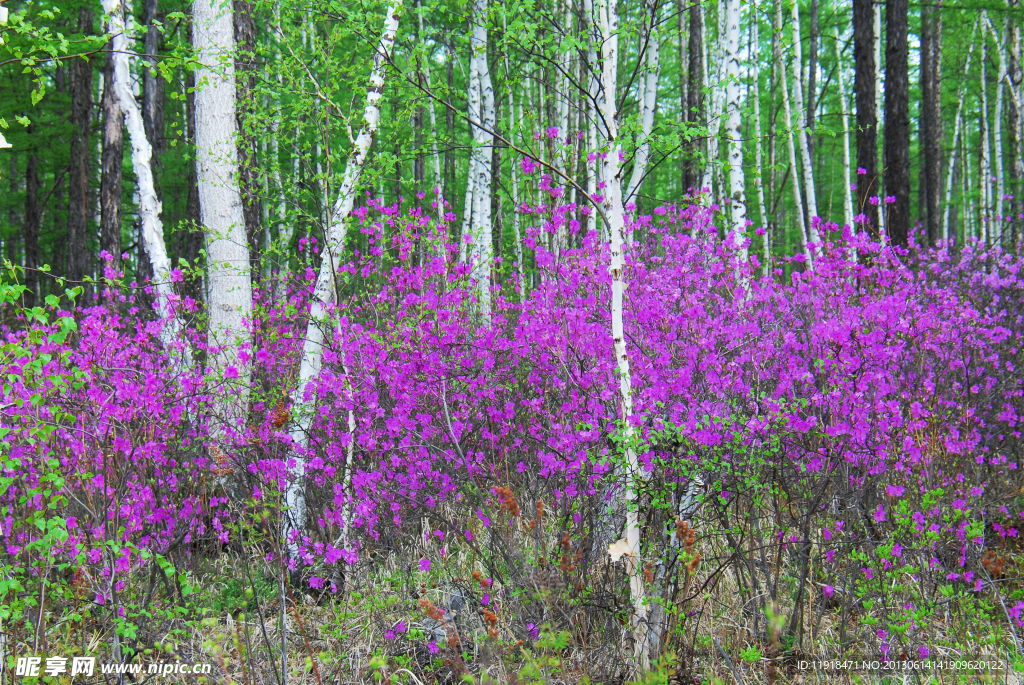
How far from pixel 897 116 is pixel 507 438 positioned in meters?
6.08

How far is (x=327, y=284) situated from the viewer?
4.35m

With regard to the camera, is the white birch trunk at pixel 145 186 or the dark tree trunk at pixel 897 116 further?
the dark tree trunk at pixel 897 116

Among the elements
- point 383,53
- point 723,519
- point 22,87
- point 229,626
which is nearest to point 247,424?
point 229,626

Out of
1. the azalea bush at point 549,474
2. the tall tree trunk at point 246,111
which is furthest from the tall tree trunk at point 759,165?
the tall tree trunk at point 246,111

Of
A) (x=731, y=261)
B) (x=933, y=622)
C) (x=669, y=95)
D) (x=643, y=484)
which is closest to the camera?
(x=643, y=484)

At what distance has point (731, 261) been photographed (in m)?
4.83

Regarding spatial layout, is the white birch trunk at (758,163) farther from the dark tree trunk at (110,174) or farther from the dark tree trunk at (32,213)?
the dark tree trunk at (32,213)

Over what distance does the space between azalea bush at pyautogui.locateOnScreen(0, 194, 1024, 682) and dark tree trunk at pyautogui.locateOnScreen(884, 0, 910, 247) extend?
2.54m

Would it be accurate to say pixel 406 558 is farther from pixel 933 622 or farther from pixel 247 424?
pixel 933 622

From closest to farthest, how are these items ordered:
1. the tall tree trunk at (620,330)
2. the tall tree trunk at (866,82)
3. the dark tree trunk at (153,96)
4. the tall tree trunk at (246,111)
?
1. the tall tree trunk at (620,330)
2. the tall tree trunk at (246,111)
3. the tall tree trunk at (866,82)
4. the dark tree trunk at (153,96)

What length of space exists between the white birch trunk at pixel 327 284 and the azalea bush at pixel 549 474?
0.09 m

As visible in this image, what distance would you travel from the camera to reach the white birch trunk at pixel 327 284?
4.22m

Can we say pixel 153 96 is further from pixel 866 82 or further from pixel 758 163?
pixel 866 82

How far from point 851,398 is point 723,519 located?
0.81m
